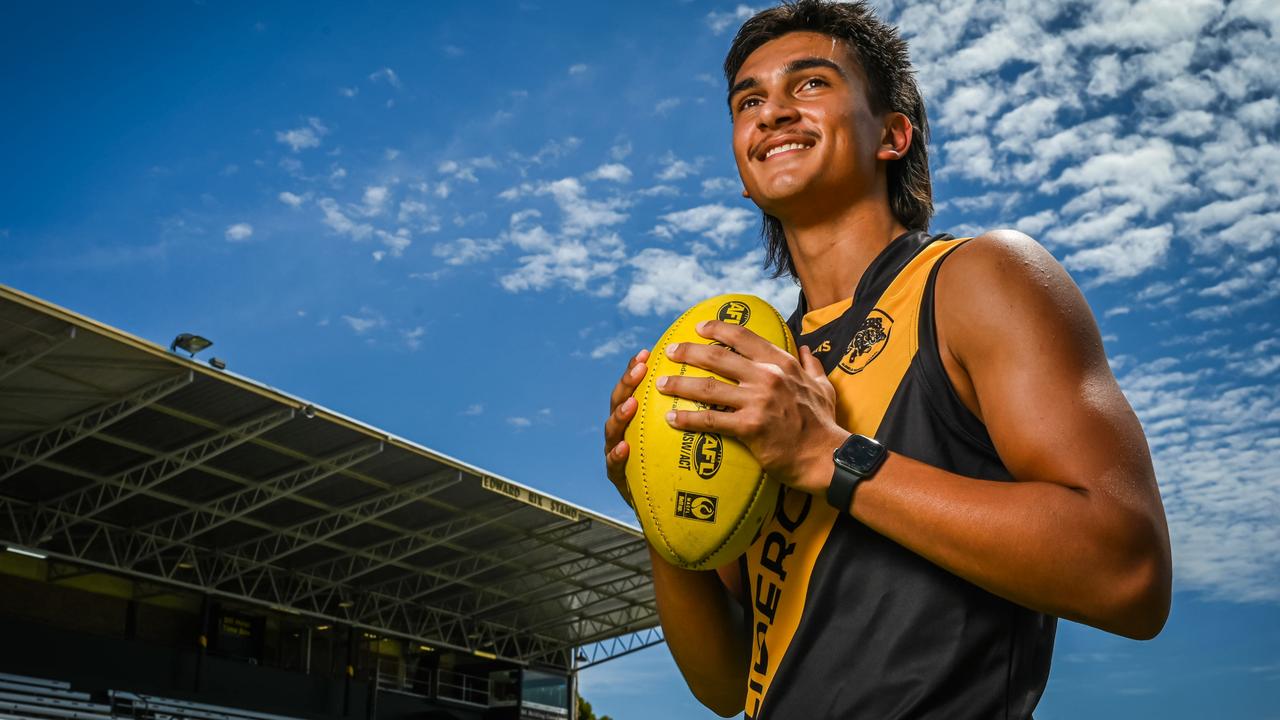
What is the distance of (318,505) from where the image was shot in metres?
20.6

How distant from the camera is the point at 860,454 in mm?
1666

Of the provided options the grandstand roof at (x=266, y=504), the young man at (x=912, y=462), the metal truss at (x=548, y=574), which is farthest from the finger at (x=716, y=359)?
the metal truss at (x=548, y=574)

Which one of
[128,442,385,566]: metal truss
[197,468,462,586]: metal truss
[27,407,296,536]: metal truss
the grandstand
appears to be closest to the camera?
the grandstand

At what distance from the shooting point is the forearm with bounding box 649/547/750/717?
7.15 feet

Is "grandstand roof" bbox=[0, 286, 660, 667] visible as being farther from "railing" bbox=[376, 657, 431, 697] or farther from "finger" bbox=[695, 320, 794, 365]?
"finger" bbox=[695, 320, 794, 365]

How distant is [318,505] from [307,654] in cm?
730

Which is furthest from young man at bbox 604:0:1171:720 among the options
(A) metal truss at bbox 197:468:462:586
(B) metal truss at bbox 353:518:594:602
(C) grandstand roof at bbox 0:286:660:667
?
(B) metal truss at bbox 353:518:594:602

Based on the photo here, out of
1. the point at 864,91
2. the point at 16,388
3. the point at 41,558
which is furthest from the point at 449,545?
the point at 864,91

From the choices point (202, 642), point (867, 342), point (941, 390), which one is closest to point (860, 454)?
point (941, 390)

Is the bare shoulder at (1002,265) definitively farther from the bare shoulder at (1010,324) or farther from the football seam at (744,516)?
the football seam at (744,516)

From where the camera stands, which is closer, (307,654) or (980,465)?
(980,465)

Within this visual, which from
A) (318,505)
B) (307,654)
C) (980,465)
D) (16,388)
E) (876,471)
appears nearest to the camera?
(876,471)

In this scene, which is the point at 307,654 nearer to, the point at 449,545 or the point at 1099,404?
the point at 449,545

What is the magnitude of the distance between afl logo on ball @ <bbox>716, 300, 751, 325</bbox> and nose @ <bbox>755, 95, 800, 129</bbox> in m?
0.35
